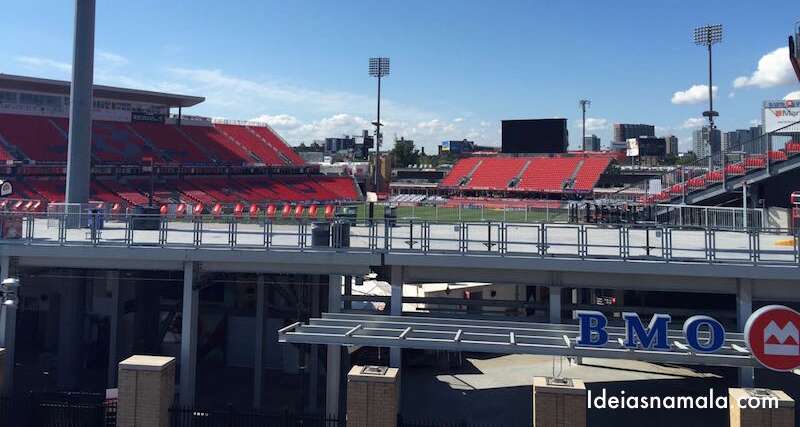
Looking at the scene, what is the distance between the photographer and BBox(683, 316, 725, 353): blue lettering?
1228 centimetres

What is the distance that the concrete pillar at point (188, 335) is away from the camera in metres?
15.7

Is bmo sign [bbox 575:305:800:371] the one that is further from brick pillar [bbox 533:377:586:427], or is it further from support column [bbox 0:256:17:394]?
support column [bbox 0:256:17:394]

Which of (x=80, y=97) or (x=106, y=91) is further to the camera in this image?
(x=106, y=91)

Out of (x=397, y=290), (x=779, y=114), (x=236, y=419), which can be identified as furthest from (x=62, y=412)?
(x=779, y=114)

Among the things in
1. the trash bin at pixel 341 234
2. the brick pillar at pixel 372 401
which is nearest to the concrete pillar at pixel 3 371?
the trash bin at pixel 341 234

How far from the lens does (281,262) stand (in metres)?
15.6

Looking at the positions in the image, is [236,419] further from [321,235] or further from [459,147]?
[459,147]

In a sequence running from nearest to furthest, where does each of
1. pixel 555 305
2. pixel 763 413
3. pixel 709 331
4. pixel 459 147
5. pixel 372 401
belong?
pixel 763 413 → pixel 709 331 → pixel 372 401 → pixel 555 305 → pixel 459 147

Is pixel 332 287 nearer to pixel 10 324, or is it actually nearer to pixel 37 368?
pixel 10 324

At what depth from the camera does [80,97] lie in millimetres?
22016

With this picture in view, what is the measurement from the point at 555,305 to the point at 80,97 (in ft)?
58.0

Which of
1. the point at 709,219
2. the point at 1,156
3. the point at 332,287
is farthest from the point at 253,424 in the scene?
the point at 1,156

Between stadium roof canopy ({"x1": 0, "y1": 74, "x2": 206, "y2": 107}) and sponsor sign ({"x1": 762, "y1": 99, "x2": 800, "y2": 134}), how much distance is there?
63.8 m

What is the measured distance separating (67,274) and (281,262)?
8585mm
